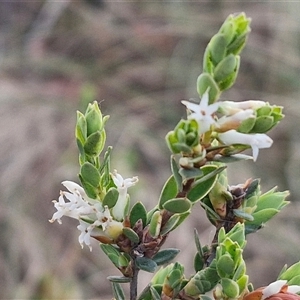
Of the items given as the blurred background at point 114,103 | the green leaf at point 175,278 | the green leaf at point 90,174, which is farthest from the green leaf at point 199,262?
the blurred background at point 114,103

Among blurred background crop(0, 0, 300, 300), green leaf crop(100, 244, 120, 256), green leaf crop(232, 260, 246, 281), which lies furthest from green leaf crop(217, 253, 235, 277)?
blurred background crop(0, 0, 300, 300)

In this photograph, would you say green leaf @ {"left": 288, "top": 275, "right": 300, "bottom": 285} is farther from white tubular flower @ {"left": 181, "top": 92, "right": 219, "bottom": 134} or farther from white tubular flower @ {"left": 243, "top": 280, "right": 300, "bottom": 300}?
white tubular flower @ {"left": 181, "top": 92, "right": 219, "bottom": 134}

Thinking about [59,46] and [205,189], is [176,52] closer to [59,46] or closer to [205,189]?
[59,46]

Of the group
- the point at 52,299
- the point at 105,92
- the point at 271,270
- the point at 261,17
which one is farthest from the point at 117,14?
the point at 52,299

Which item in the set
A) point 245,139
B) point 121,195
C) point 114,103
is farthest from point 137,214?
point 114,103

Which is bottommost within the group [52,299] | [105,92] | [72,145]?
[52,299]

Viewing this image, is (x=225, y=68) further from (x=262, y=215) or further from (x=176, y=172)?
(x=262, y=215)

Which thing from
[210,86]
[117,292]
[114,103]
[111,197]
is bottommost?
[114,103]
